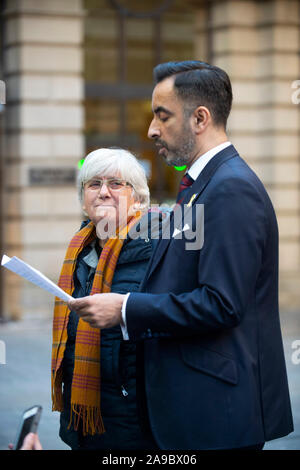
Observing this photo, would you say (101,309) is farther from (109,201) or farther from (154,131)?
(109,201)

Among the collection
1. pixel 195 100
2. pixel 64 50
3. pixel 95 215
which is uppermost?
pixel 64 50

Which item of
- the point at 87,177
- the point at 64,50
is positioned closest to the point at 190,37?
the point at 64,50

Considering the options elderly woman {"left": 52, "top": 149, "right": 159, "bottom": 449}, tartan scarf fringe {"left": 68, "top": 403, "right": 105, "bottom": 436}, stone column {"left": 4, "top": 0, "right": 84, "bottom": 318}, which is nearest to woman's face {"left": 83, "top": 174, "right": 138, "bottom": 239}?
elderly woman {"left": 52, "top": 149, "right": 159, "bottom": 449}

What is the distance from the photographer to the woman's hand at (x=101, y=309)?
241 centimetres

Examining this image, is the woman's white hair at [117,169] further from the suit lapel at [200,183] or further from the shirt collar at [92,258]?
the suit lapel at [200,183]

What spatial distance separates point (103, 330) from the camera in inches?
117

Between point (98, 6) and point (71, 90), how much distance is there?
4.41 feet

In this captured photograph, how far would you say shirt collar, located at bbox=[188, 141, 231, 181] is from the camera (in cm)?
248

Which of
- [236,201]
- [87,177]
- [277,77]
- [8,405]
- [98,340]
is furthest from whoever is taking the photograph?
[277,77]

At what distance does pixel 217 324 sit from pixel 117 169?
3.24ft

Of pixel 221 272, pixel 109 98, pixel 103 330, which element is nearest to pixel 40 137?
pixel 109 98

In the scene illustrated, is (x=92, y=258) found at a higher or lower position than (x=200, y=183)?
lower
